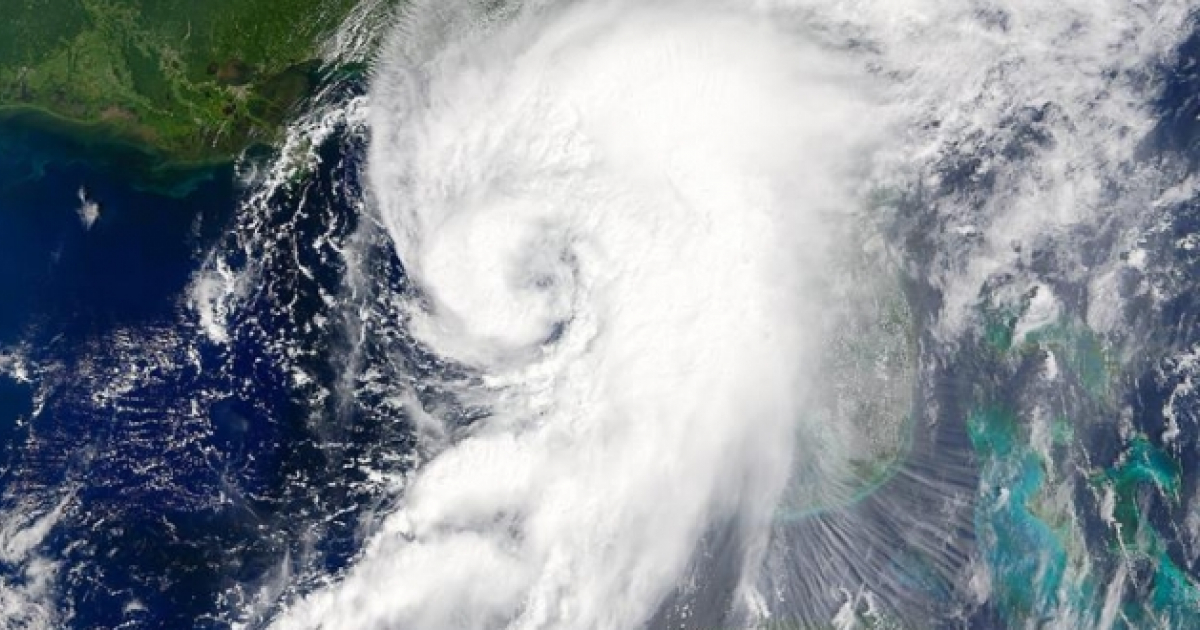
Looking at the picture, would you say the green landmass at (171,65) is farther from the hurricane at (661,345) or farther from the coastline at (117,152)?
the hurricane at (661,345)

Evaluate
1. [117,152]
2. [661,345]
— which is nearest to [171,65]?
[117,152]

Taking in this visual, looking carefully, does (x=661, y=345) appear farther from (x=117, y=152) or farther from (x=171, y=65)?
(x=117, y=152)

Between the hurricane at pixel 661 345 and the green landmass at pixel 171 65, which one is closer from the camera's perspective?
the hurricane at pixel 661 345

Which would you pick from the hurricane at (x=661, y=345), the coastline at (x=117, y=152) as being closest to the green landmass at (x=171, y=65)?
the coastline at (x=117, y=152)

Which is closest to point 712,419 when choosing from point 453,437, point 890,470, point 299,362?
point 890,470

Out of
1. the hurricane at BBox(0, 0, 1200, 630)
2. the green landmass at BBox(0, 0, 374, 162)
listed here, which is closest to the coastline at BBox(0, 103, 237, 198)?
the green landmass at BBox(0, 0, 374, 162)

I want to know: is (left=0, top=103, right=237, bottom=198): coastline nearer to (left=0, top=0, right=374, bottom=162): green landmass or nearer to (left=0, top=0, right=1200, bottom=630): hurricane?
(left=0, top=0, right=374, bottom=162): green landmass

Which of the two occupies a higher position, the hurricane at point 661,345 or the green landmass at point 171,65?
the green landmass at point 171,65

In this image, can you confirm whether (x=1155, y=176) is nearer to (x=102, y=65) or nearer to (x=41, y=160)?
(x=102, y=65)
